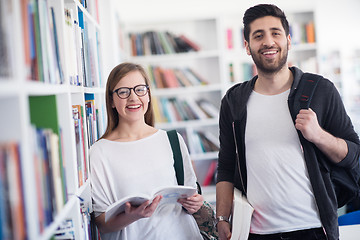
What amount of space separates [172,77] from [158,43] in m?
0.44

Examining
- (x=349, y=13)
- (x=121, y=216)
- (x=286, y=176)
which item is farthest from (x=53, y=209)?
(x=349, y=13)

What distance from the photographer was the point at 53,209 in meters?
1.17

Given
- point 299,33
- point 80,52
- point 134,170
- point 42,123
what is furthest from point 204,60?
point 42,123

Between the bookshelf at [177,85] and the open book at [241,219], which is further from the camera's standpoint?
the bookshelf at [177,85]

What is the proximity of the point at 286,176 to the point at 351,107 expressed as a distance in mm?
4498

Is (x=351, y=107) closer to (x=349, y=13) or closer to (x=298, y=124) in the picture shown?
(x=349, y=13)

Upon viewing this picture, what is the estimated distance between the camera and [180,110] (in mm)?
4848

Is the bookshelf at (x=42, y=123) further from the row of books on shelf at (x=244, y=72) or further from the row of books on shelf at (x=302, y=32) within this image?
the row of books on shelf at (x=302, y=32)

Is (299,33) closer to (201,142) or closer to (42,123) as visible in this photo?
(201,142)

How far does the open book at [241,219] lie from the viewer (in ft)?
5.38

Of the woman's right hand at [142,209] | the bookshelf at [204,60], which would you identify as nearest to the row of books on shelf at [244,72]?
the bookshelf at [204,60]

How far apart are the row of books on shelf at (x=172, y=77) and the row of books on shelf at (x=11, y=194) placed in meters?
3.98

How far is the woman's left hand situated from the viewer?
1680 mm

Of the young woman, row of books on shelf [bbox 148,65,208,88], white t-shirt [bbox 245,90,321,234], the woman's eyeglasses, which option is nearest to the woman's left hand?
the young woman
